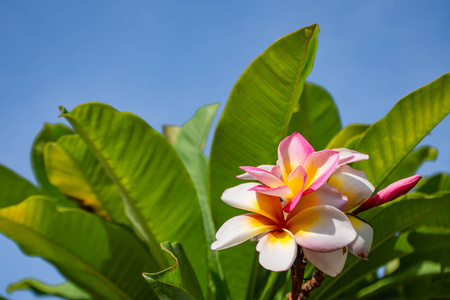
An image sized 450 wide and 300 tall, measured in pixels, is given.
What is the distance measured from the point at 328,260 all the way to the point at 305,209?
2.6 inches

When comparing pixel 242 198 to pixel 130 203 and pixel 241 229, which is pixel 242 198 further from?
pixel 130 203

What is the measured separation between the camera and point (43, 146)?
155 centimetres

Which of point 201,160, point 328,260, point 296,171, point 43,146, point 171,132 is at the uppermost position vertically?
point 171,132

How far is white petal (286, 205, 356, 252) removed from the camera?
47cm

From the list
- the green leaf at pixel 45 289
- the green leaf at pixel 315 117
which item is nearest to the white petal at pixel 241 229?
the green leaf at pixel 315 117

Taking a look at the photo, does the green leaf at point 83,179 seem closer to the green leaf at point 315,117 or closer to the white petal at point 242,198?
the green leaf at point 315,117

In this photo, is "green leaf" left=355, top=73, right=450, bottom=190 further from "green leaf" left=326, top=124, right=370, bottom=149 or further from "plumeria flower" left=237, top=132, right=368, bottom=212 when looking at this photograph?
"plumeria flower" left=237, top=132, right=368, bottom=212

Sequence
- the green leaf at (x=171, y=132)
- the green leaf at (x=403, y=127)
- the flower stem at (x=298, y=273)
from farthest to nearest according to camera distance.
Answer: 1. the green leaf at (x=171, y=132)
2. the green leaf at (x=403, y=127)
3. the flower stem at (x=298, y=273)

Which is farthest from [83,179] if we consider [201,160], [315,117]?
[315,117]

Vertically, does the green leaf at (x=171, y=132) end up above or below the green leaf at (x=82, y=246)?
above

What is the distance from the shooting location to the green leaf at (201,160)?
1227 mm

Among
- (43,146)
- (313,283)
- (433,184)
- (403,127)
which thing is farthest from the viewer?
(43,146)

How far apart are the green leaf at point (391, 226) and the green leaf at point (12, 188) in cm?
91

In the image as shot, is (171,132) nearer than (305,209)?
No
